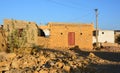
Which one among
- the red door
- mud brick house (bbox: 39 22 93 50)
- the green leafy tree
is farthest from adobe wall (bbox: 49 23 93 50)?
the green leafy tree

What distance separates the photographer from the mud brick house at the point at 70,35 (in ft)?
114

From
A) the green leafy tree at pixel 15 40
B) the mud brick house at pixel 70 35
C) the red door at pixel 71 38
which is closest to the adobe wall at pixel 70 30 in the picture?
the mud brick house at pixel 70 35

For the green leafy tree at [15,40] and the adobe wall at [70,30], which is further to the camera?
the adobe wall at [70,30]

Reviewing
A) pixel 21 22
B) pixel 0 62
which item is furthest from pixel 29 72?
pixel 21 22

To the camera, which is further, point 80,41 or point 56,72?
point 80,41

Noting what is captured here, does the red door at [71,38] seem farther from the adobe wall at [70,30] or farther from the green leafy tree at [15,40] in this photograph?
the green leafy tree at [15,40]

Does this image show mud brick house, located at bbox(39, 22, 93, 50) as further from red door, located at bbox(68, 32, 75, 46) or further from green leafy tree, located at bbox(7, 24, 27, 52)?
green leafy tree, located at bbox(7, 24, 27, 52)

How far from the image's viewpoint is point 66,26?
35188 mm

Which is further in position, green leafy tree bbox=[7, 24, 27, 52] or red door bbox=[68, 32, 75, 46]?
red door bbox=[68, 32, 75, 46]

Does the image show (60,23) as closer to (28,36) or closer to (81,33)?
(81,33)

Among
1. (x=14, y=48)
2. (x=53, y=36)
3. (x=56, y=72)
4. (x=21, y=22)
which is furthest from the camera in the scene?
Result: (x=53, y=36)

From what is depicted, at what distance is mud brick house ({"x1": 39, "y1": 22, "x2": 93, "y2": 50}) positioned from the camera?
34625 mm

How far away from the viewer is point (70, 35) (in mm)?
34719

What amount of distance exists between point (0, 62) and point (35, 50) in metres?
4.67
